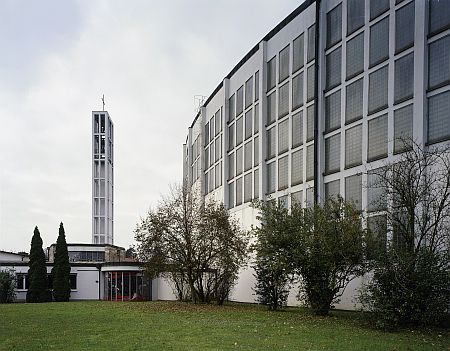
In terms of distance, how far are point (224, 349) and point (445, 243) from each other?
1027 cm

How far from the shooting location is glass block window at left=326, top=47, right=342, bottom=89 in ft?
101

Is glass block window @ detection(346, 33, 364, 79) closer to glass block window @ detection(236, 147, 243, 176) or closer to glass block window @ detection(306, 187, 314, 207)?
glass block window @ detection(306, 187, 314, 207)

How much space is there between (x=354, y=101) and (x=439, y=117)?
20.6 ft

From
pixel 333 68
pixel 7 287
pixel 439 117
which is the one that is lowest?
pixel 7 287

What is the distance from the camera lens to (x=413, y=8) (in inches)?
989

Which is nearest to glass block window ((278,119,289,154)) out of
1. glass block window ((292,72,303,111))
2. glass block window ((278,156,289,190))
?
glass block window ((278,156,289,190))

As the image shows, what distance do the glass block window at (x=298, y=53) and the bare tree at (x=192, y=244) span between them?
9.45m

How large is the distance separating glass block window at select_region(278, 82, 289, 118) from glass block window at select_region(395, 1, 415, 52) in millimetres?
10785

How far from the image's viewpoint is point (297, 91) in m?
34.8

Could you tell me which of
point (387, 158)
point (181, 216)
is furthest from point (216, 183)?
point (387, 158)

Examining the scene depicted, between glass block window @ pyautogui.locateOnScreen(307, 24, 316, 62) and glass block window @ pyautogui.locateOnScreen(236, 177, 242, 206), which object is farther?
glass block window @ pyautogui.locateOnScreen(236, 177, 242, 206)

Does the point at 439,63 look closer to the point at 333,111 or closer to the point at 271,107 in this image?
the point at 333,111

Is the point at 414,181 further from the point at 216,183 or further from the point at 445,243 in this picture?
the point at 216,183

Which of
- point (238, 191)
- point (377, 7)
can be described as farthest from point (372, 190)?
point (238, 191)
